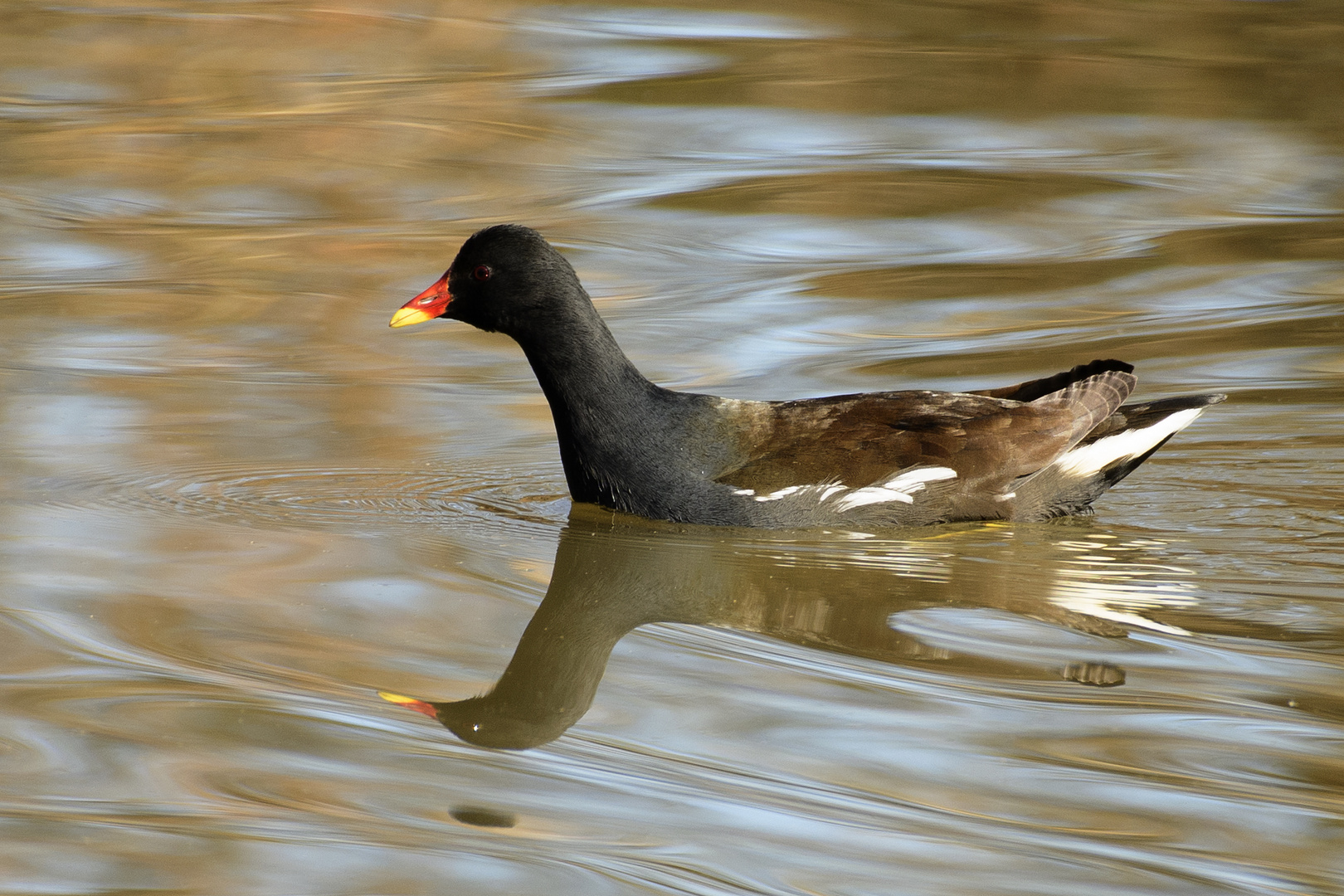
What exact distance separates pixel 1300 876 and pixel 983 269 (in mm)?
5207

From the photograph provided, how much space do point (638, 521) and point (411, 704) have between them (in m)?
1.59

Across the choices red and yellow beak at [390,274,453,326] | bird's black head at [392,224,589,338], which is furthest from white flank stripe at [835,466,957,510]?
red and yellow beak at [390,274,453,326]

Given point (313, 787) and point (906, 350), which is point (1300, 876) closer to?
point (313, 787)

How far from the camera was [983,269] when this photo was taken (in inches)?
321

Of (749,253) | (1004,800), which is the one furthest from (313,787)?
(749,253)

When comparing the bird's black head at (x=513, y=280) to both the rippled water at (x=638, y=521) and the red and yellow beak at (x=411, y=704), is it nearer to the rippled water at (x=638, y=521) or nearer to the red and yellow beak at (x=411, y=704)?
the rippled water at (x=638, y=521)

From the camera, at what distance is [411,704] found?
3.99m

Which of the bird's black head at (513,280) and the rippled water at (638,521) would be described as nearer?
the rippled water at (638,521)

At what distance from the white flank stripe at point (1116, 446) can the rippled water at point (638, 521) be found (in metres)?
0.19

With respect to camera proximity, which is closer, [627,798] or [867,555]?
[627,798]

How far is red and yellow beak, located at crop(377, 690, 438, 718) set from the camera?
3947 mm

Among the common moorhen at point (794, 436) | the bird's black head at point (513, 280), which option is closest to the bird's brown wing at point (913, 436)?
the common moorhen at point (794, 436)

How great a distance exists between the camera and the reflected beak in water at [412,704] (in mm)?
3945

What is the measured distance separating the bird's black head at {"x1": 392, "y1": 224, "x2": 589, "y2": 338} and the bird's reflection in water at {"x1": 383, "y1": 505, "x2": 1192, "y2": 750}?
660 mm
